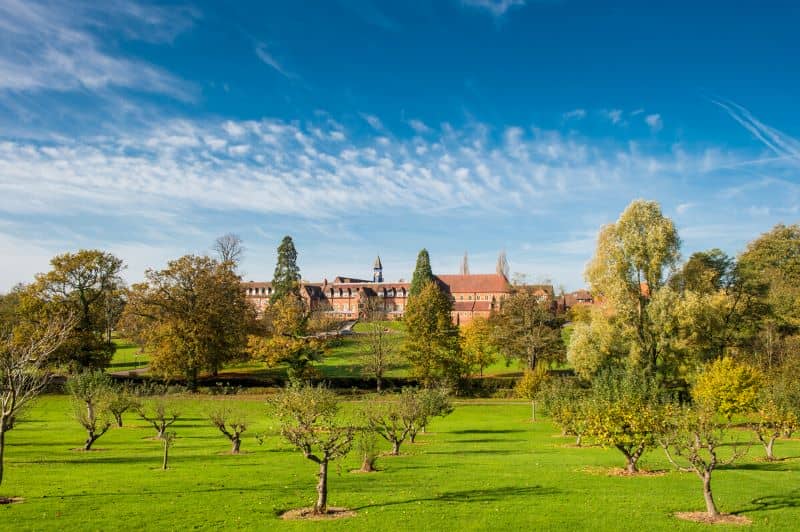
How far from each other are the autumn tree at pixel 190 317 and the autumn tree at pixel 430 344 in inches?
655

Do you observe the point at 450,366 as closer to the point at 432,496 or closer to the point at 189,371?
the point at 189,371

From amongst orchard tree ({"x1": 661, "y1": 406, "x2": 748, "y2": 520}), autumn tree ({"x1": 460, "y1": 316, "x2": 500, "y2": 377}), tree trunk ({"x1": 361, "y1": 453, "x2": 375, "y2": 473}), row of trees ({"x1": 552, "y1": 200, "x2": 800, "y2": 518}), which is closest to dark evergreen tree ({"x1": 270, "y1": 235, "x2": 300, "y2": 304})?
autumn tree ({"x1": 460, "y1": 316, "x2": 500, "y2": 377})

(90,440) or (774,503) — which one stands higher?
(774,503)

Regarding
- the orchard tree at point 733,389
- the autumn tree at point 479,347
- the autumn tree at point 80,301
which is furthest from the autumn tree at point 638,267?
the autumn tree at point 80,301

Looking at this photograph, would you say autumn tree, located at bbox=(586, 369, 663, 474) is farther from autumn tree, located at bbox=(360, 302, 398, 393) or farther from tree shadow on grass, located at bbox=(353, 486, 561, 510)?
autumn tree, located at bbox=(360, 302, 398, 393)

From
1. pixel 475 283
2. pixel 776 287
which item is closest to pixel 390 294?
pixel 475 283

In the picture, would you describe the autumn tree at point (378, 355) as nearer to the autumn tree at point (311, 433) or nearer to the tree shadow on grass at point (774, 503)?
the autumn tree at point (311, 433)

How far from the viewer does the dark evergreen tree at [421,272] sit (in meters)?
94.8

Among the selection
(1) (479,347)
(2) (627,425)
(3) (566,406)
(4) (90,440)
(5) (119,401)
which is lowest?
(4) (90,440)

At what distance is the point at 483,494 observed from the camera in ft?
59.9

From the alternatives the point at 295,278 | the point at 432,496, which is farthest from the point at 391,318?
the point at 432,496

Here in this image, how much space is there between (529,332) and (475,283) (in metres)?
67.9

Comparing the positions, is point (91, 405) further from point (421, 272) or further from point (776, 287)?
point (421, 272)

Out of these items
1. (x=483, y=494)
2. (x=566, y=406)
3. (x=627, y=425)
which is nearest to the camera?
(x=483, y=494)
